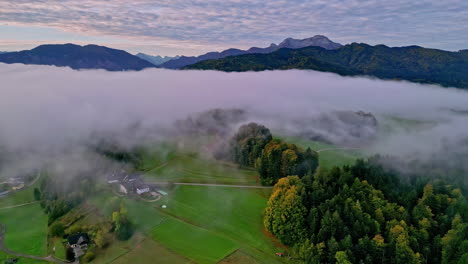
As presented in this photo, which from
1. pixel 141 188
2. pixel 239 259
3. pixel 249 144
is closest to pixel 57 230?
pixel 141 188

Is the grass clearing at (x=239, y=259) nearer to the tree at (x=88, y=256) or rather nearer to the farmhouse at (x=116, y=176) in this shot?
the tree at (x=88, y=256)

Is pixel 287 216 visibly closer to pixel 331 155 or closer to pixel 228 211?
pixel 228 211

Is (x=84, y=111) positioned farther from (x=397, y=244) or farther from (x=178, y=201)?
(x=397, y=244)

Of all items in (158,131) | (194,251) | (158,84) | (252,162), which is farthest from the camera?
(158,84)

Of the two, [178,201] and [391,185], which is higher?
[391,185]

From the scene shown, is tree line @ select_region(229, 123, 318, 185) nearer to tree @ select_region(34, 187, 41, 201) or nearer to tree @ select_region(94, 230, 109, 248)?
tree @ select_region(94, 230, 109, 248)

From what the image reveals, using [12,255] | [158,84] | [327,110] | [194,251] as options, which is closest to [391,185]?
[194,251]

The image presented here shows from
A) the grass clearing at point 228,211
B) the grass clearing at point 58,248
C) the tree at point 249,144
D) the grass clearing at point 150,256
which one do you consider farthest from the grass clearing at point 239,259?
the tree at point 249,144
